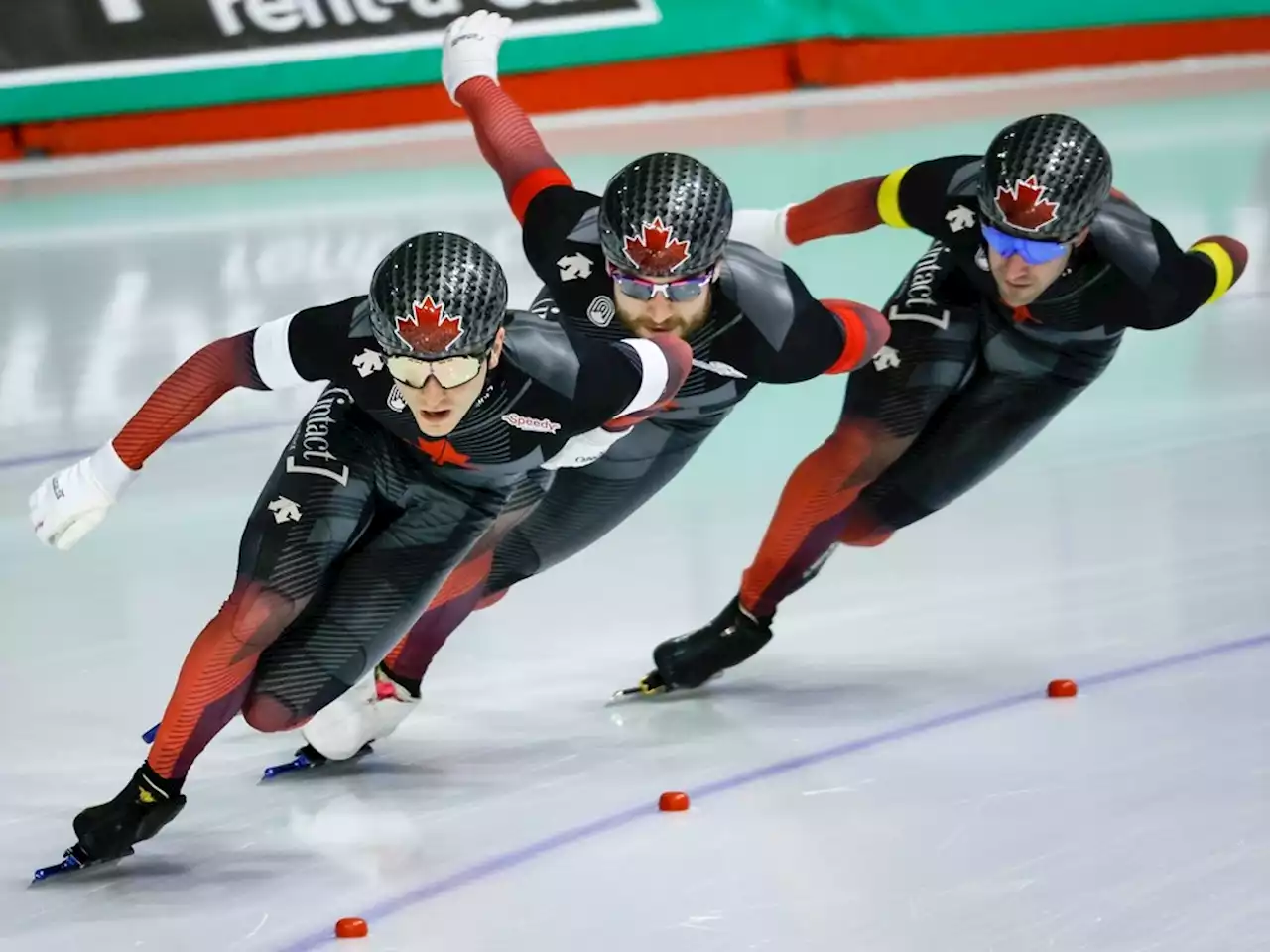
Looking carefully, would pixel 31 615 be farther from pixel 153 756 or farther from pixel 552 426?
pixel 552 426

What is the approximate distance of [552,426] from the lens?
13.6ft

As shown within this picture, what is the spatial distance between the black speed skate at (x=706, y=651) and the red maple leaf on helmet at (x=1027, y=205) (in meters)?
1.20

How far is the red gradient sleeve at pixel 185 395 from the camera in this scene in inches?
159

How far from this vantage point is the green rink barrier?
13.0m

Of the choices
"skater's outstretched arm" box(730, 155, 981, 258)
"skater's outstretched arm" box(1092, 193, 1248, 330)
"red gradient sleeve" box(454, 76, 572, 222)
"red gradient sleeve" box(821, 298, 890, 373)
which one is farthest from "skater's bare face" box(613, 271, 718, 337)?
"skater's outstretched arm" box(1092, 193, 1248, 330)

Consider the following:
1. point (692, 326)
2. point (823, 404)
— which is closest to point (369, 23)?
point (823, 404)

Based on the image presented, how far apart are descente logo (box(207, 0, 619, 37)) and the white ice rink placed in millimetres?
5071

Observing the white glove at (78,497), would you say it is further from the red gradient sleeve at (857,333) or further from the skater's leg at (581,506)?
the red gradient sleeve at (857,333)

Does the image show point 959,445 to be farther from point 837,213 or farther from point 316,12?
point 316,12

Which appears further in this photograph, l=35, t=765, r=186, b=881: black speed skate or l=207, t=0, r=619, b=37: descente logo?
l=207, t=0, r=619, b=37: descente logo

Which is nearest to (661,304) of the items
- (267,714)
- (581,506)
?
(581,506)

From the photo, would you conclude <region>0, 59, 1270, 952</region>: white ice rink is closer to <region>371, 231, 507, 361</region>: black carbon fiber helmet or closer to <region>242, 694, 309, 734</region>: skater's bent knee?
<region>242, 694, 309, 734</region>: skater's bent knee

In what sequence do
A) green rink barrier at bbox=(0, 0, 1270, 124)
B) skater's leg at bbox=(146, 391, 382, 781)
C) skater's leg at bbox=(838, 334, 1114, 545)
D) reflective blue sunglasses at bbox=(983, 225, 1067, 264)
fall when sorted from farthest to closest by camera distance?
green rink barrier at bbox=(0, 0, 1270, 124), skater's leg at bbox=(838, 334, 1114, 545), reflective blue sunglasses at bbox=(983, 225, 1067, 264), skater's leg at bbox=(146, 391, 382, 781)

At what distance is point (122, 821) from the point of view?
156 inches
